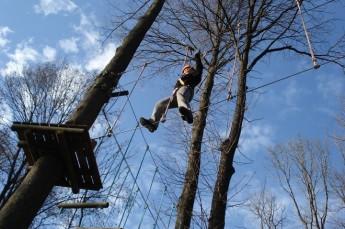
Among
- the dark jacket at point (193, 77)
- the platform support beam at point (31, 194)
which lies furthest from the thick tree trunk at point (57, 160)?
the dark jacket at point (193, 77)

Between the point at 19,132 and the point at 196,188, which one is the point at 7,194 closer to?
the point at 196,188

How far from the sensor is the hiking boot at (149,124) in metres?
6.30

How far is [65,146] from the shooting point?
15.5 ft

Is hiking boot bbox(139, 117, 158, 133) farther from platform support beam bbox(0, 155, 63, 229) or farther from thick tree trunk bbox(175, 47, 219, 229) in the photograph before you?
platform support beam bbox(0, 155, 63, 229)

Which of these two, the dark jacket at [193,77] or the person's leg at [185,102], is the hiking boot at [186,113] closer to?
the person's leg at [185,102]

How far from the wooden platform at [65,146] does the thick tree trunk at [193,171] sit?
7.14 feet

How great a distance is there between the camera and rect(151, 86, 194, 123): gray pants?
6484 mm

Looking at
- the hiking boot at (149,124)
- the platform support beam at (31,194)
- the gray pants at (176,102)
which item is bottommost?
the platform support beam at (31,194)

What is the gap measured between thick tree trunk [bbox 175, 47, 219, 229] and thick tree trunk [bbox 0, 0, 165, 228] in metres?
1.36

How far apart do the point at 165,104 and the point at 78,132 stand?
2280mm

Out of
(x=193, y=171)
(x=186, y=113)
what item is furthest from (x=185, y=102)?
(x=193, y=171)

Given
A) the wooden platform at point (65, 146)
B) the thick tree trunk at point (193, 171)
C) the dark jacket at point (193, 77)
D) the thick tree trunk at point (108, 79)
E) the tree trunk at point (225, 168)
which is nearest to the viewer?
the wooden platform at point (65, 146)

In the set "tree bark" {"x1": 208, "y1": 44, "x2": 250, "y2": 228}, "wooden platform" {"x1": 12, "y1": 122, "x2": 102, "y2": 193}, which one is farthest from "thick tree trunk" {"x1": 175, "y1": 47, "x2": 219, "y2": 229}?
"wooden platform" {"x1": 12, "y1": 122, "x2": 102, "y2": 193}

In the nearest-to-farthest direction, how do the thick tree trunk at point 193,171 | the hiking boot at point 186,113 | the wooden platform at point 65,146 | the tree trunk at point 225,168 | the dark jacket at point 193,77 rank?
1. the wooden platform at point 65,146
2. the hiking boot at point 186,113
3. the tree trunk at point 225,168
4. the dark jacket at point 193,77
5. the thick tree trunk at point 193,171
